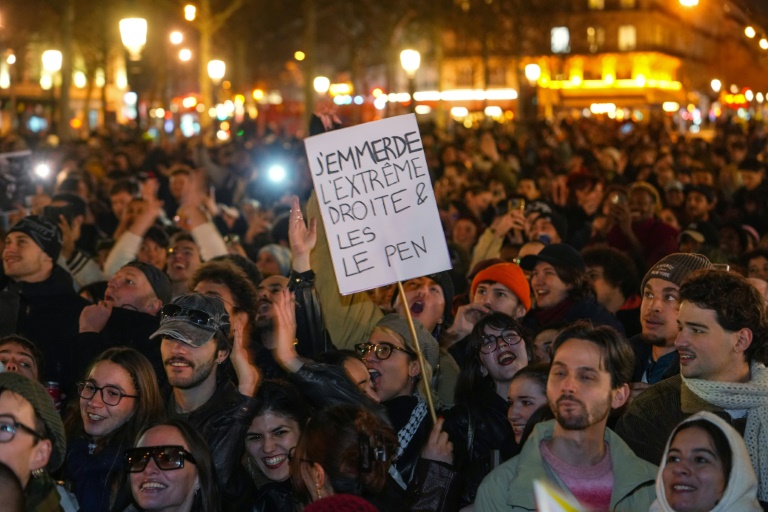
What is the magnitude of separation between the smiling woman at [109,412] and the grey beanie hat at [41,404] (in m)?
0.89

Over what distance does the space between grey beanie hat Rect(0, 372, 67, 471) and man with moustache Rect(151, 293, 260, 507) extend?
965mm

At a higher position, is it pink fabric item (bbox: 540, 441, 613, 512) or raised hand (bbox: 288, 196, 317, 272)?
raised hand (bbox: 288, 196, 317, 272)

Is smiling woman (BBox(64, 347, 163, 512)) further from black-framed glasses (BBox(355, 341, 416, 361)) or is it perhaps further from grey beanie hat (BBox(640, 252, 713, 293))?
grey beanie hat (BBox(640, 252, 713, 293))

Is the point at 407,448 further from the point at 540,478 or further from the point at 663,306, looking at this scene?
the point at 663,306

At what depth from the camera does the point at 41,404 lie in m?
4.82

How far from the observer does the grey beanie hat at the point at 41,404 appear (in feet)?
15.7

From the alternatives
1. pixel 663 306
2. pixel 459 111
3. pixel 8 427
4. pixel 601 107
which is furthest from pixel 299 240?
pixel 459 111

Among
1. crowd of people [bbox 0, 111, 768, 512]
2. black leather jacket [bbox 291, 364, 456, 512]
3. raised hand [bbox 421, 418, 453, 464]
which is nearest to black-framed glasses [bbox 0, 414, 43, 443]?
crowd of people [bbox 0, 111, 768, 512]

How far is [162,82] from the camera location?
168 ft

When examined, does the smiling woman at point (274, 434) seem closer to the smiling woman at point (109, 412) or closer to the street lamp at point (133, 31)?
the smiling woman at point (109, 412)

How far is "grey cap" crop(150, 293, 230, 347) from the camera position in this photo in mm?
6090

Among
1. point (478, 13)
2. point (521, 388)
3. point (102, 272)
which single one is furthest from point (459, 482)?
point (478, 13)

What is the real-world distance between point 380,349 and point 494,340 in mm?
580

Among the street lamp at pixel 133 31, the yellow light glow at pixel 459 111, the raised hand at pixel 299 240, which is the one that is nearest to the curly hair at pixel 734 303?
the raised hand at pixel 299 240
